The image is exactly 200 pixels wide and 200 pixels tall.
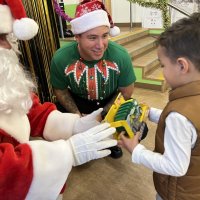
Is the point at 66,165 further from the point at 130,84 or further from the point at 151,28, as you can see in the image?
the point at 151,28

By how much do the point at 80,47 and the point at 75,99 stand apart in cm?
42

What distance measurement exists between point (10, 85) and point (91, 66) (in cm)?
84

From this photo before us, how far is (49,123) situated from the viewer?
1252 mm

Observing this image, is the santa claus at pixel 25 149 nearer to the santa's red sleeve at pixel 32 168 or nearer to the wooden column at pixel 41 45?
the santa's red sleeve at pixel 32 168

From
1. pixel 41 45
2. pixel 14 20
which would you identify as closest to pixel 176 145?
pixel 14 20

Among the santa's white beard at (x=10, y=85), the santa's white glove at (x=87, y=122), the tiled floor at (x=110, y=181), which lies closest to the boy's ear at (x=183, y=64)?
the santa's white glove at (x=87, y=122)

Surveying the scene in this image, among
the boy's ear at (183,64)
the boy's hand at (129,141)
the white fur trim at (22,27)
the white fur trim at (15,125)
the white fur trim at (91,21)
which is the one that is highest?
the white fur trim at (22,27)

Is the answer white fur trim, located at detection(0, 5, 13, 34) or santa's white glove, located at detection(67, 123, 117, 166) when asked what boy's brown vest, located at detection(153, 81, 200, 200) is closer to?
santa's white glove, located at detection(67, 123, 117, 166)

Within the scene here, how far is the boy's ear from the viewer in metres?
0.82

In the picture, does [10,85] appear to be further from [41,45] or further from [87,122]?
[41,45]

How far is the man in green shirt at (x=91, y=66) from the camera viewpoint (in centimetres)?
159

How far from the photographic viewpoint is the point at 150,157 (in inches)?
37.2

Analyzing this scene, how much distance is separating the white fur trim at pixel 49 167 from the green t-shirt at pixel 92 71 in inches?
33.8

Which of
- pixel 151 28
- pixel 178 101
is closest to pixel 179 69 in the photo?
pixel 178 101
